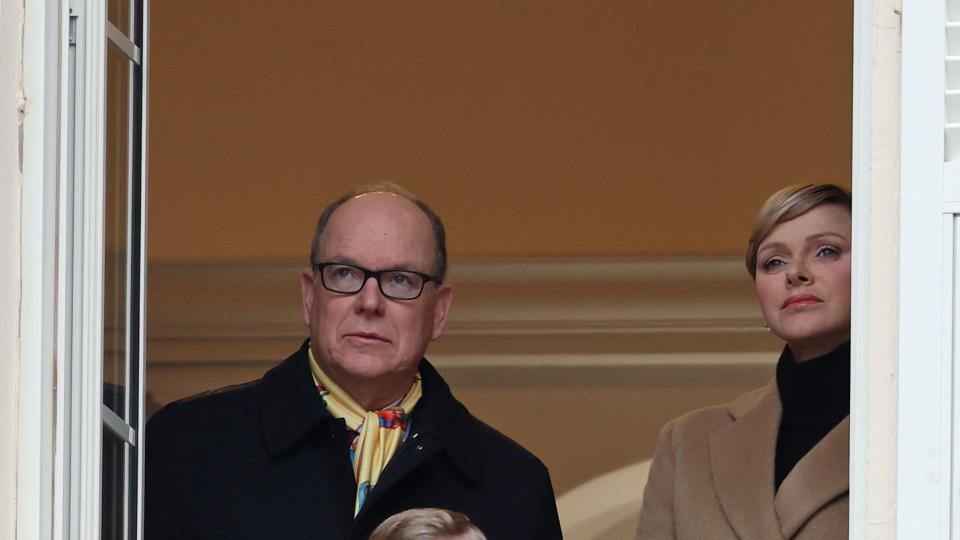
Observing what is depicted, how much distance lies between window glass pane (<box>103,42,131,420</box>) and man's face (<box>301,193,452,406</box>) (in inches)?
49.1

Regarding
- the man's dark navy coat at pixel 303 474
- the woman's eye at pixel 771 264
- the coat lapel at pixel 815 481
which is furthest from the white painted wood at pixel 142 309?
the woman's eye at pixel 771 264

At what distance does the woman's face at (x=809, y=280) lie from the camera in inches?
137

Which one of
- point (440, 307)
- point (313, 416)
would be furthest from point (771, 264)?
point (313, 416)

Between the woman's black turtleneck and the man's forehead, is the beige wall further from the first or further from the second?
the woman's black turtleneck

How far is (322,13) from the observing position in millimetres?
6098

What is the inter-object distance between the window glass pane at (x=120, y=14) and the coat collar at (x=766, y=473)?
5.25 feet

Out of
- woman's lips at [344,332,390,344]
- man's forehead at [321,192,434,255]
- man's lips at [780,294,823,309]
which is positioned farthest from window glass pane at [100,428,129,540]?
man's lips at [780,294,823,309]

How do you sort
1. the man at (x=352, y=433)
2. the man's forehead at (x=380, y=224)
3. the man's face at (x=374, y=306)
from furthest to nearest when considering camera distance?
the man's forehead at (x=380, y=224) < the man's face at (x=374, y=306) < the man at (x=352, y=433)

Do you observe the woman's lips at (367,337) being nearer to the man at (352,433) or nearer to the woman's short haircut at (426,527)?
the man at (352,433)

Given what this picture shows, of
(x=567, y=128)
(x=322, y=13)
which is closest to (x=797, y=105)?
(x=567, y=128)

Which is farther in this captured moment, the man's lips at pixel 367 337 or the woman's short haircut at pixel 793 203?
the man's lips at pixel 367 337

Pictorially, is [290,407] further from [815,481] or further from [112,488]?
[112,488]

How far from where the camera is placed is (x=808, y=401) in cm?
355

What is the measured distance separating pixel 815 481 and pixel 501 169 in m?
2.96
